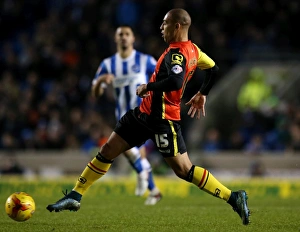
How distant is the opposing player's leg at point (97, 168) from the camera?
7.76m

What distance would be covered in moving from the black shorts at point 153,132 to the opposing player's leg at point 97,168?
8 cm

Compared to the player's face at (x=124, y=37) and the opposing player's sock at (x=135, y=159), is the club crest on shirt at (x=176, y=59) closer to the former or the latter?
the opposing player's sock at (x=135, y=159)

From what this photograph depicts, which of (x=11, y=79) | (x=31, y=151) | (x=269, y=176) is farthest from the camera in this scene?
(x=11, y=79)

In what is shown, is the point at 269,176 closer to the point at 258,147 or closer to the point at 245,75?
the point at 258,147

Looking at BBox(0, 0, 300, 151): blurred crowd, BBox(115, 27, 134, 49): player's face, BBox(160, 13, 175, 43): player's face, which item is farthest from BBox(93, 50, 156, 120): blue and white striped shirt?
BBox(0, 0, 300, 151): blurred crowd

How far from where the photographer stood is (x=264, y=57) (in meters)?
18.5

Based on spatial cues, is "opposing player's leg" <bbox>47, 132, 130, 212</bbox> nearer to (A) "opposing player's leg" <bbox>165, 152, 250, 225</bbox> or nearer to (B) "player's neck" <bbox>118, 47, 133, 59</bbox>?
(A) "opposing player's leg" <bbox>165, 152, 250, 225</bbox>

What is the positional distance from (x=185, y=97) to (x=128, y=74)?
7046mm

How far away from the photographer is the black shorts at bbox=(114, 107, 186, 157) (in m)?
7.55

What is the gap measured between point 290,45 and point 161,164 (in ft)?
16.4

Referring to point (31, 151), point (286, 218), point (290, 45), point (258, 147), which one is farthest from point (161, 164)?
point (286, 218)

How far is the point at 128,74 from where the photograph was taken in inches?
429

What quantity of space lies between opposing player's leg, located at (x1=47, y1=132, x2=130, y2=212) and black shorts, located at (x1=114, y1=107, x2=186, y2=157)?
0.08m

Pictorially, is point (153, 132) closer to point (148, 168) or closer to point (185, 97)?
point (148, 168)
